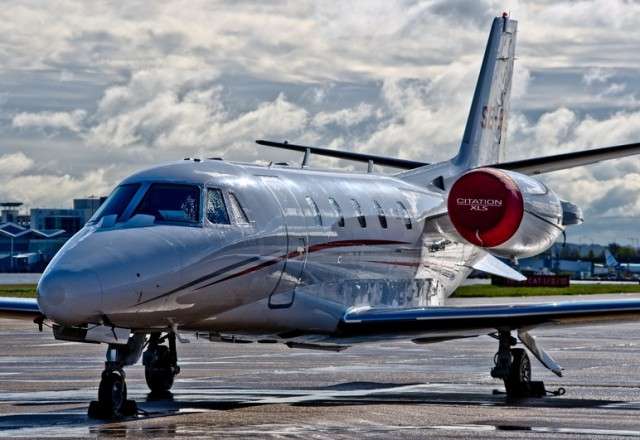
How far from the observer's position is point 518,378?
20703mm

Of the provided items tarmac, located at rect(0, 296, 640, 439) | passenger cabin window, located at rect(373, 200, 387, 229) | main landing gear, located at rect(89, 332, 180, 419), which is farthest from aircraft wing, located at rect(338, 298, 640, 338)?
main landing gear, located at rect(89, 332, 180, 419)

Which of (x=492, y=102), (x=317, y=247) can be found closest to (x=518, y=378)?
(x=317, y=247)

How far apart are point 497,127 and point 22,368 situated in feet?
36.1

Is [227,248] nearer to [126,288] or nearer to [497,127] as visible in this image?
[126,288]

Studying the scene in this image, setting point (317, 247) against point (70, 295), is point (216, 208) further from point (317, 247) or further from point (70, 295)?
point (70, 295)

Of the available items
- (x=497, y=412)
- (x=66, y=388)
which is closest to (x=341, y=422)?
(x=497, y=412)

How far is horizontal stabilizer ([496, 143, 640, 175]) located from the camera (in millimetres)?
24109

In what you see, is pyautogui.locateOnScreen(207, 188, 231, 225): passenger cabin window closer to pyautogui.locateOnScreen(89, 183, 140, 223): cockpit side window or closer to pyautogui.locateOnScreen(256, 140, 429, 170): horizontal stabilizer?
pyautogui.locateOnScreen(89, 183, 140, 223): cockpit side window

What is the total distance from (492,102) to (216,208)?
42.0 ft

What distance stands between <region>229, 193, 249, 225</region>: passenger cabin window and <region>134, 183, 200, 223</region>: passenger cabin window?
1.86ft

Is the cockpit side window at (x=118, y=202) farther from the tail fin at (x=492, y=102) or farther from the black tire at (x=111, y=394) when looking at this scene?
→ the tail fin at (x=492, y=102)

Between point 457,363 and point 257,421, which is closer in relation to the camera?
point 257,421

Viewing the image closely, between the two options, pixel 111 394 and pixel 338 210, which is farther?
pixel 338 210

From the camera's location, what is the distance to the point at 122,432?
1545 centimetres
